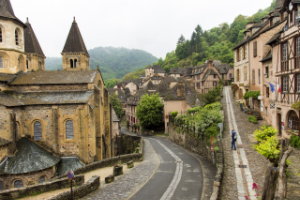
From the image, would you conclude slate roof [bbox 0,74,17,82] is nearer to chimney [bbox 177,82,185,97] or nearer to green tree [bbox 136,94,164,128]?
green tree [bbox 136,94,164,128]

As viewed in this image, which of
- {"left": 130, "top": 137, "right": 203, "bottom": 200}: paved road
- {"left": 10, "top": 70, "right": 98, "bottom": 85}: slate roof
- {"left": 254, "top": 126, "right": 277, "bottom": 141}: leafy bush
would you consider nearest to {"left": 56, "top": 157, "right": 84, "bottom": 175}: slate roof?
{"left": 10, "top": 70, "right": 98, "bottom": 85}: slate roof

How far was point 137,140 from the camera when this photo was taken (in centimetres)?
3409

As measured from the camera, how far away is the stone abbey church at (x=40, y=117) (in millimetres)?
19141

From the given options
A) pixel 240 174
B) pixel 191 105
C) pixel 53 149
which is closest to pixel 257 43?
pixel 191 105

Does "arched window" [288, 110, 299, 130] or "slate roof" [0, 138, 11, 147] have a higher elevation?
"arched window" [288, 110, 299, 130]

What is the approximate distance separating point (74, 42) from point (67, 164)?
22138 mm

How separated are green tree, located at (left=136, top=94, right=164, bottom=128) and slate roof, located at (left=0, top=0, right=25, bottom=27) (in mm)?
25368

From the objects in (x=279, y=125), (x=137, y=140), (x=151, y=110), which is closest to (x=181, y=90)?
(x=151, y=110)

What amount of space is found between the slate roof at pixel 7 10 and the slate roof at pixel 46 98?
8682 mm

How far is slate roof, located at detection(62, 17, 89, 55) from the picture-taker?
117 ft

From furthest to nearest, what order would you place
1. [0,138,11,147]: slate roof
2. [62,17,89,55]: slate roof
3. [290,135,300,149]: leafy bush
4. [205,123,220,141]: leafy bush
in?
1. [62,17,89,55]: slate roof
2. [205,123,220,141]: leafy bush
3. [0,138,11,147]: slate roof
4. [290,135,300,149]: leafy bush

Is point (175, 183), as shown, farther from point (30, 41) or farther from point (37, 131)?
point (30, 41)

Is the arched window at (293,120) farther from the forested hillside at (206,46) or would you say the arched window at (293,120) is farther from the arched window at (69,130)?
the forested hillside at (206,46)

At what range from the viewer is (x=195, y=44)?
349 ft
